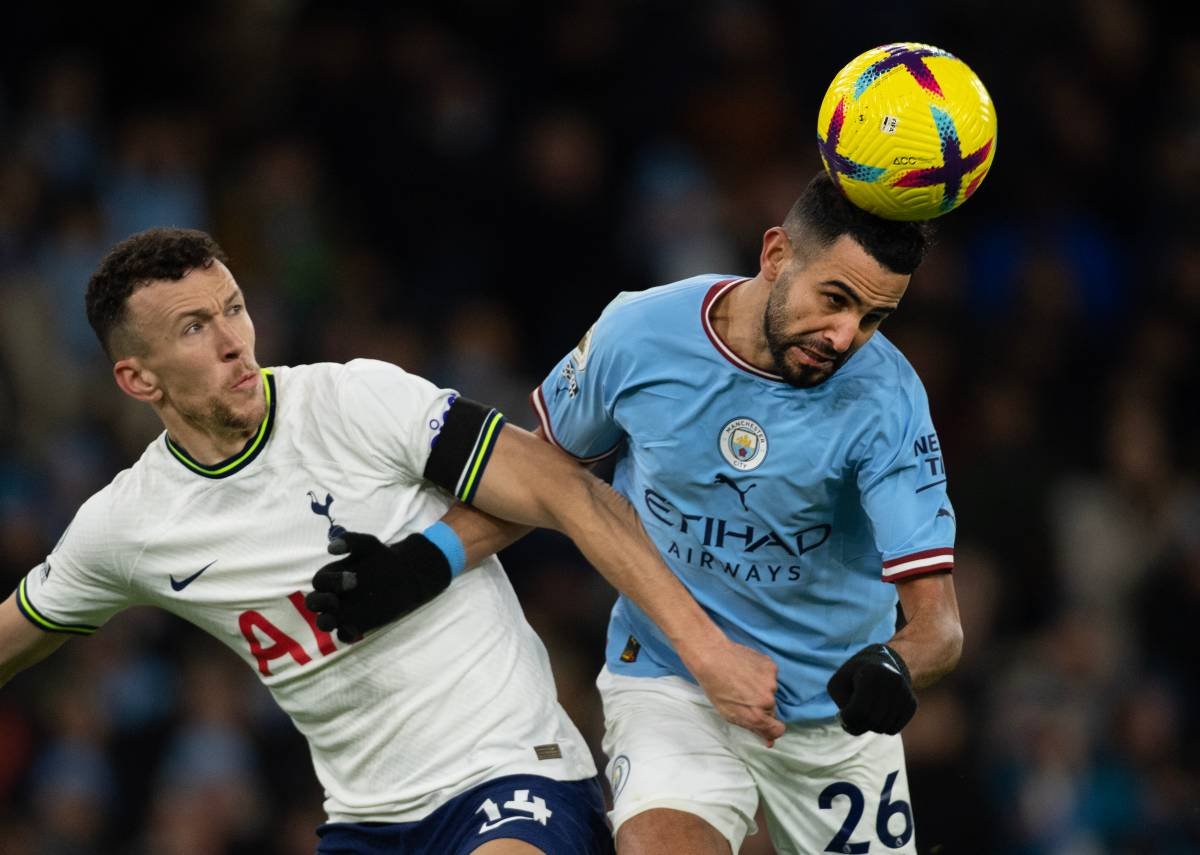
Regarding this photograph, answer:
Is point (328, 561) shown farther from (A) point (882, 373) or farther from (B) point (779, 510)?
(A) point (882, 373)

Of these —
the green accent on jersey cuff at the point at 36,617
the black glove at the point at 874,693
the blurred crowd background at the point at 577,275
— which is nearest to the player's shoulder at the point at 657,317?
the black glove at the point at 874,693

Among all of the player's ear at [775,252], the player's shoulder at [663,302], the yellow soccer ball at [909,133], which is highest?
the yellow soccer ball at [909,133]

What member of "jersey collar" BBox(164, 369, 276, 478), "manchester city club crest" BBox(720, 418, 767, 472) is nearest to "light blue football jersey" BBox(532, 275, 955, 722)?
"manchester city club crest" BBox(720, 418, 767, 472)

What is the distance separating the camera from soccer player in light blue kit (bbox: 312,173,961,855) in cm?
442

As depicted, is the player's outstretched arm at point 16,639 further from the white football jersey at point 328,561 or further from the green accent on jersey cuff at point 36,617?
the white football jersey at point 328,561

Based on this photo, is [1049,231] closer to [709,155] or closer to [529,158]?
[709,155]

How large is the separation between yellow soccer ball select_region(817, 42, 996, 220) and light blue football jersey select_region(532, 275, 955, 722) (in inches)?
18.3

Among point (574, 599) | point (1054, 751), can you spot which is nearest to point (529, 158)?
point (574, 599)

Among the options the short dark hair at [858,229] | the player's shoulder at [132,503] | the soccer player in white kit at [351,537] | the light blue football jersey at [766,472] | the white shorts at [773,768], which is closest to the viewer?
the short dark hair at [858,229]

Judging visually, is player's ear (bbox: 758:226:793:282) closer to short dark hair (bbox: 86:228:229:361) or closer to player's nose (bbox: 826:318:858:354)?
player's nose (bbox: 826:318:858:354)

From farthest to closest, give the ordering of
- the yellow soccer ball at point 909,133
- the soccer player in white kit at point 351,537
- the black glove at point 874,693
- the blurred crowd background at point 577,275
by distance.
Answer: the blurred crowd background at point 577,275 → the soccer player in white kit at point 351,537 → the yellow soccer ball at point 909,133 → the black glove at point 874,693

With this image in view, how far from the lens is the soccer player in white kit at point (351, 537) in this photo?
4.59 meters

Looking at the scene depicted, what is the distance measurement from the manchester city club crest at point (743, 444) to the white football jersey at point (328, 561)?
29.3 inches

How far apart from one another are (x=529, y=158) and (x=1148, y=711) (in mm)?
4577
